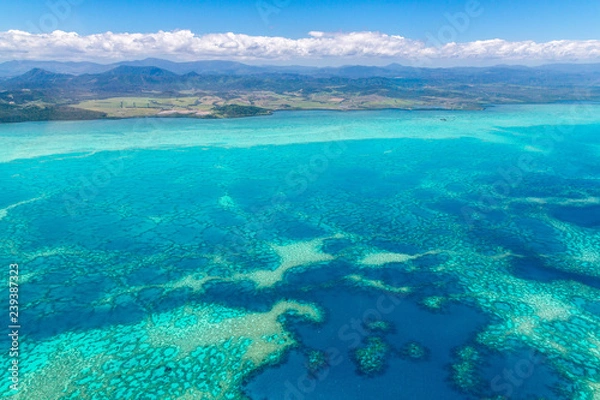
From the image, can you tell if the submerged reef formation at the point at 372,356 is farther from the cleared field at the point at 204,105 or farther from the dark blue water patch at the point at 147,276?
the cleared field at the point at 204,105

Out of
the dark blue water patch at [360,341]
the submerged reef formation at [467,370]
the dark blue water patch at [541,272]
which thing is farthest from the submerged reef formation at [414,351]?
the dark blue water patch at [541,272]

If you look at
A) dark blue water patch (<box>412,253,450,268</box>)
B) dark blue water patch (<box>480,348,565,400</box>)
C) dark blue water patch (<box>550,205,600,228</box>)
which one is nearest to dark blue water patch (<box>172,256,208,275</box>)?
dark blue water patch (<box>412,253,450,268</box>)

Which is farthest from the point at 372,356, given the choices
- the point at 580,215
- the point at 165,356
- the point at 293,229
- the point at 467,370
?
the point at 580,215

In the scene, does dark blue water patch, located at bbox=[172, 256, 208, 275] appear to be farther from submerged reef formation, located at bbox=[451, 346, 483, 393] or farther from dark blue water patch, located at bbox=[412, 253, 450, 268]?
submerged reef formation, located at bbox=[451, 346, 483, 393]

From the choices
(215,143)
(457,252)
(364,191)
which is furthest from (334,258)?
(215,143)

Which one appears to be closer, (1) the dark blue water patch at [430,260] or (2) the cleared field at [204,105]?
(1) the dark blue water patch at [430,260]

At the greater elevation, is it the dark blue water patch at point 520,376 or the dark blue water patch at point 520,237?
the dark blue water patch at point 520,237

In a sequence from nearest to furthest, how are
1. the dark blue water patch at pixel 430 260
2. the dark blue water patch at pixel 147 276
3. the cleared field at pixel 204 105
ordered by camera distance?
the dark blue water patch at pixel 147 276, the dark blue water patch at pixel 430 260, the cleared field at pixel 204 105
